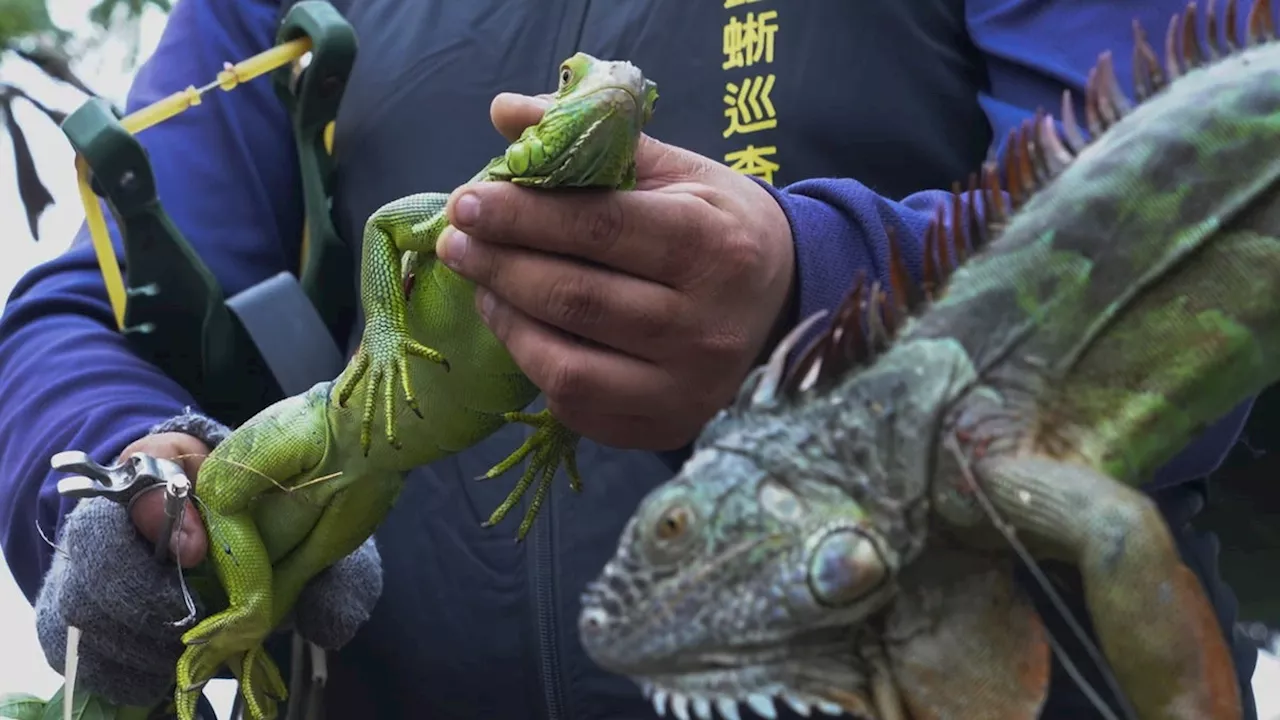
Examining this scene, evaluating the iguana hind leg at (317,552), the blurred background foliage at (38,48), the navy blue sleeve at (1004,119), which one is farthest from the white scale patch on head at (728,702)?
the blurred background foliage at (38,48)

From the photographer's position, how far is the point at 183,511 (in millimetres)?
1158

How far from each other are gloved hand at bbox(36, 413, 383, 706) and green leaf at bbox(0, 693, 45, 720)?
0.04 meters

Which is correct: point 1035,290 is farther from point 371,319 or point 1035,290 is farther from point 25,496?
point 25,496

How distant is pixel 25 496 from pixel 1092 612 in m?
1.33

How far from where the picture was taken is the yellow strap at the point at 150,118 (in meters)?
1.39

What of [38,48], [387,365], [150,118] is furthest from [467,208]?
[38,48]

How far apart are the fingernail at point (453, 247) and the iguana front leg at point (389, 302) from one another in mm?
122

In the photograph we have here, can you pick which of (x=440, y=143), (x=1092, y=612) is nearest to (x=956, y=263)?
(x=1092, y=612)

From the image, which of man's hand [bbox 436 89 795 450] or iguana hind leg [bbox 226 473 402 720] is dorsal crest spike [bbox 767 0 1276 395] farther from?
iguana hind leg [bbox 226 473 402 720]

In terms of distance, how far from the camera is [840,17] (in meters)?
1.32

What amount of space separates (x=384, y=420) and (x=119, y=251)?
0.73m

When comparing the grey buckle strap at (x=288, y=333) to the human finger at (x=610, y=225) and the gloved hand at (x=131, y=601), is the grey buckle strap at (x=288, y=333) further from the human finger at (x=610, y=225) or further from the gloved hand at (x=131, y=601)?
the human finger at (x=610, y=225)

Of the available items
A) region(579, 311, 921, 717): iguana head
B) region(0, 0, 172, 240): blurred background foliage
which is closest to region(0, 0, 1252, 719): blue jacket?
region(579, 311, 921, 717): iguana head

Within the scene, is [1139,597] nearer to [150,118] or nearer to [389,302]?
[389,302]
